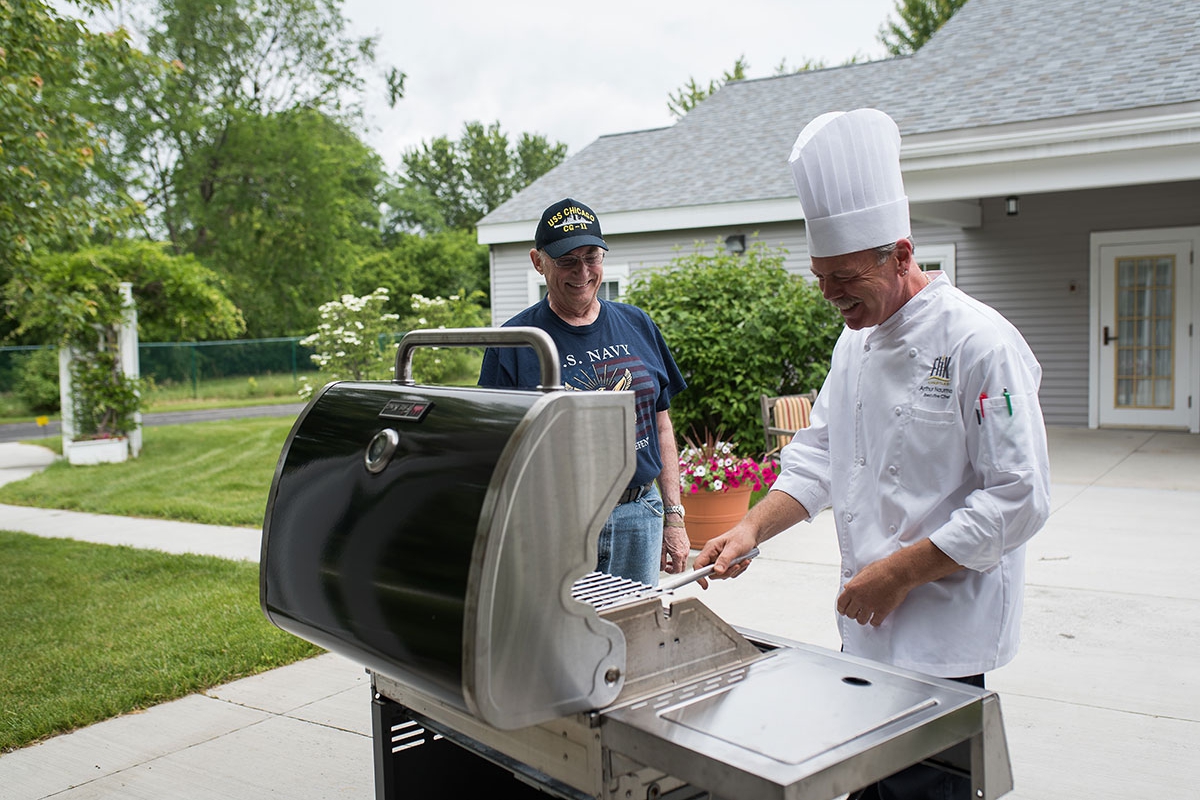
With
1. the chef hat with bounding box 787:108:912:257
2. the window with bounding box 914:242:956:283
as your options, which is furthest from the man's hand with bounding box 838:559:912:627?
the window with bounding box 914:242:956:283

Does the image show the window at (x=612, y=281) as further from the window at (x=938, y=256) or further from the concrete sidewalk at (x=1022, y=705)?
the concrete sidewalk at (x=1022, y=705)

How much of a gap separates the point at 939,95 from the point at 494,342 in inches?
400

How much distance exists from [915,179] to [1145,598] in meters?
5.90

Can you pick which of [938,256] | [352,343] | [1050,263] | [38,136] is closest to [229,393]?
[352,343]

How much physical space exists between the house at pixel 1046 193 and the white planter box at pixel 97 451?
6.04 meters

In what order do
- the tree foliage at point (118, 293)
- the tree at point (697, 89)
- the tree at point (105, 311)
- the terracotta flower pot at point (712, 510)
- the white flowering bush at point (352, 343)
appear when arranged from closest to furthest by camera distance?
the terracotta flower pot at point (712, 510), the tree foliage at point (118, 293), the tree at point (105, 311), the white flowering bush at point (352, 343), the tree at point (697, 89)

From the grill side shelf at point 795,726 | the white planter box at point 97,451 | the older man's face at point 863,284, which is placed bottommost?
the white planter box at point 97,451

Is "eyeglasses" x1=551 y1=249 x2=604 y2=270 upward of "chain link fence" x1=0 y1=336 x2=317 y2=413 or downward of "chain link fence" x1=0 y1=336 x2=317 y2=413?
upward

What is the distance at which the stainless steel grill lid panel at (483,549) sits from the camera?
4.64 ft

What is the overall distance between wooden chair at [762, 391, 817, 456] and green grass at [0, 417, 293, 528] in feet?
13.2

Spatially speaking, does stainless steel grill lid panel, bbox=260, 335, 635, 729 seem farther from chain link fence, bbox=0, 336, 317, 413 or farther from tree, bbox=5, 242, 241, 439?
chain link fence, bbox=0, 336, 317, 413

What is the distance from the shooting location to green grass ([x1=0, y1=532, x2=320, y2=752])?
425 centimetres

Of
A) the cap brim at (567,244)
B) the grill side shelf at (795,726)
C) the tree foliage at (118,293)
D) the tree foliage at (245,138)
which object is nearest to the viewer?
the grill side shelf at (795,726)

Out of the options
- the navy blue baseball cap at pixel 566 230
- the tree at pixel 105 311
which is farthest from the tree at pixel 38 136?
the navy blue baseball cap at pixel 566 230
